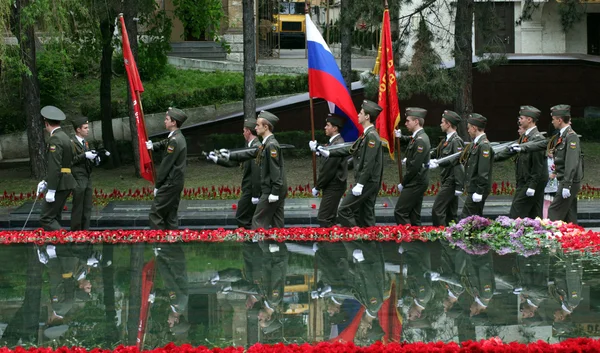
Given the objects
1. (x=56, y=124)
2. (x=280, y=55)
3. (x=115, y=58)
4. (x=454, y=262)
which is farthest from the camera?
(x=280, y=55)

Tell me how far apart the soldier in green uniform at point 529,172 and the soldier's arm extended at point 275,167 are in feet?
8.99

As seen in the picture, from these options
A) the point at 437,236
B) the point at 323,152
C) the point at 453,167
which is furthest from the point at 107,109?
the point at 437,236

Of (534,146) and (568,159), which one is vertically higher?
(534,146)

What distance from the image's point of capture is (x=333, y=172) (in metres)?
11.9

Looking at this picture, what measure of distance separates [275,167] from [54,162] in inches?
110

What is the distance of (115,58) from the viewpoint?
25328mm

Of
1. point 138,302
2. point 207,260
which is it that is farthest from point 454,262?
point 138,302

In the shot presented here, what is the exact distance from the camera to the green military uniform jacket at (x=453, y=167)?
12148 mm

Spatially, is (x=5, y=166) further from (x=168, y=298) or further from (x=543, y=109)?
(x=168, y=298)

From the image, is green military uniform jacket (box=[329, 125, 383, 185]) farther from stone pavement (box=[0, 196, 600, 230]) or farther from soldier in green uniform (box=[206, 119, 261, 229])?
stone pavement (box=[0, 196, 600, 230])

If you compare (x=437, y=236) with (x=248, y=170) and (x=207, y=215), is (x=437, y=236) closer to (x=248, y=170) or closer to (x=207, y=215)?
(x=248, y=170)

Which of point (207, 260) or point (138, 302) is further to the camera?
point (207, 260)

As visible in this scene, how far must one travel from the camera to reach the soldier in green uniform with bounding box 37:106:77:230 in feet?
38.8

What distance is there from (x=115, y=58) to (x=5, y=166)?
531 cm
